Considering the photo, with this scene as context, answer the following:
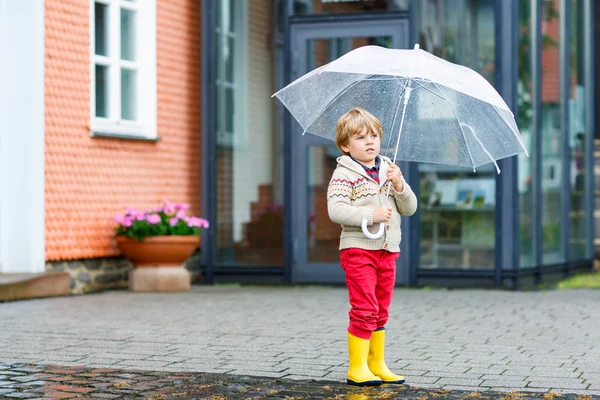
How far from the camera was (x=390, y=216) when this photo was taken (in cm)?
542

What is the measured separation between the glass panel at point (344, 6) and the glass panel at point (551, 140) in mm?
1801

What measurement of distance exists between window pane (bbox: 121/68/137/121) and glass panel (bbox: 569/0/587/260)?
494 centimetres

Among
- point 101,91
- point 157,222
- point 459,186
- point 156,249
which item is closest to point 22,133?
point 101,91

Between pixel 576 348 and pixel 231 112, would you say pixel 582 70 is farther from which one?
pixel 576 348

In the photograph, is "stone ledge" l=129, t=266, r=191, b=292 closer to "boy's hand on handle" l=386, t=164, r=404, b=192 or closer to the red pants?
the red pants

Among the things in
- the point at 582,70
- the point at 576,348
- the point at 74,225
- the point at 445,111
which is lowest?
the point at 576,348

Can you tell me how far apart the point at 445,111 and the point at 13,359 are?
2753 millimetres

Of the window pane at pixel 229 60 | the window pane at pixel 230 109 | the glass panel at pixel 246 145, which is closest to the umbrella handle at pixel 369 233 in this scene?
the glass panel at pixel 246 145

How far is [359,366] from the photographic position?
552 cm

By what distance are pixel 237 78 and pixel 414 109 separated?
20.6 feet

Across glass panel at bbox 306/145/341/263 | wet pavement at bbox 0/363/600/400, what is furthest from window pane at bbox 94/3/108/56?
wet pavement at bbox 0/363/600/400

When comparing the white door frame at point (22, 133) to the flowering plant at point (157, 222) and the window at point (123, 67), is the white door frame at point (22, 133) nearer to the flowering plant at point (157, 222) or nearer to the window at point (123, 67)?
the window at point (123, 67)

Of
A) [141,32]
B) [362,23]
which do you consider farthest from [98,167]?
[362,23]

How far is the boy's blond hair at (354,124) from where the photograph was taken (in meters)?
5.47
